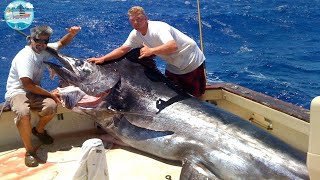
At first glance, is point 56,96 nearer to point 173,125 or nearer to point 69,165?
point 69,165

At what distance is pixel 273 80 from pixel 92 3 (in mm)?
15019

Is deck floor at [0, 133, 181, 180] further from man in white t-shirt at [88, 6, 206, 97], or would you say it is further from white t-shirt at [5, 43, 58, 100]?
man in white t-shirt at [88, 6, 206, 97]

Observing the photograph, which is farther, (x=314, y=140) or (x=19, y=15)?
(x=19, y=15)

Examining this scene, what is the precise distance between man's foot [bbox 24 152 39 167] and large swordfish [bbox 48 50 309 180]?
61cm

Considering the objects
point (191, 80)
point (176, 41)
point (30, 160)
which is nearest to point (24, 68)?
point (30, 160)

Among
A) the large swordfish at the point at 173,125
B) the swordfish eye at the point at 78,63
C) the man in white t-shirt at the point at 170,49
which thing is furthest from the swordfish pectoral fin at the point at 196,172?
the swordfish eye at the point at 78,63

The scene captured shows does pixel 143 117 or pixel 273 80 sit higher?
pixel 143 117

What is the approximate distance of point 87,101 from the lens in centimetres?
459

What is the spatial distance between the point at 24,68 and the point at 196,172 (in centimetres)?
189

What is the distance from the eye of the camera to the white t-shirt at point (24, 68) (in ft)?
14.0

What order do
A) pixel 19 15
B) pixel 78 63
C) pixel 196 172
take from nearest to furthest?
1. pixel 196 172
2. pixel 78 63
3. pixel 19 15

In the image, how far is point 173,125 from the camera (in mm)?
4066

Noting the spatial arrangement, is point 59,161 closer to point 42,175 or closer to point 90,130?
point 42,175

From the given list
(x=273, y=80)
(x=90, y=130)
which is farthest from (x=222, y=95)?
(x=273, y=80)
